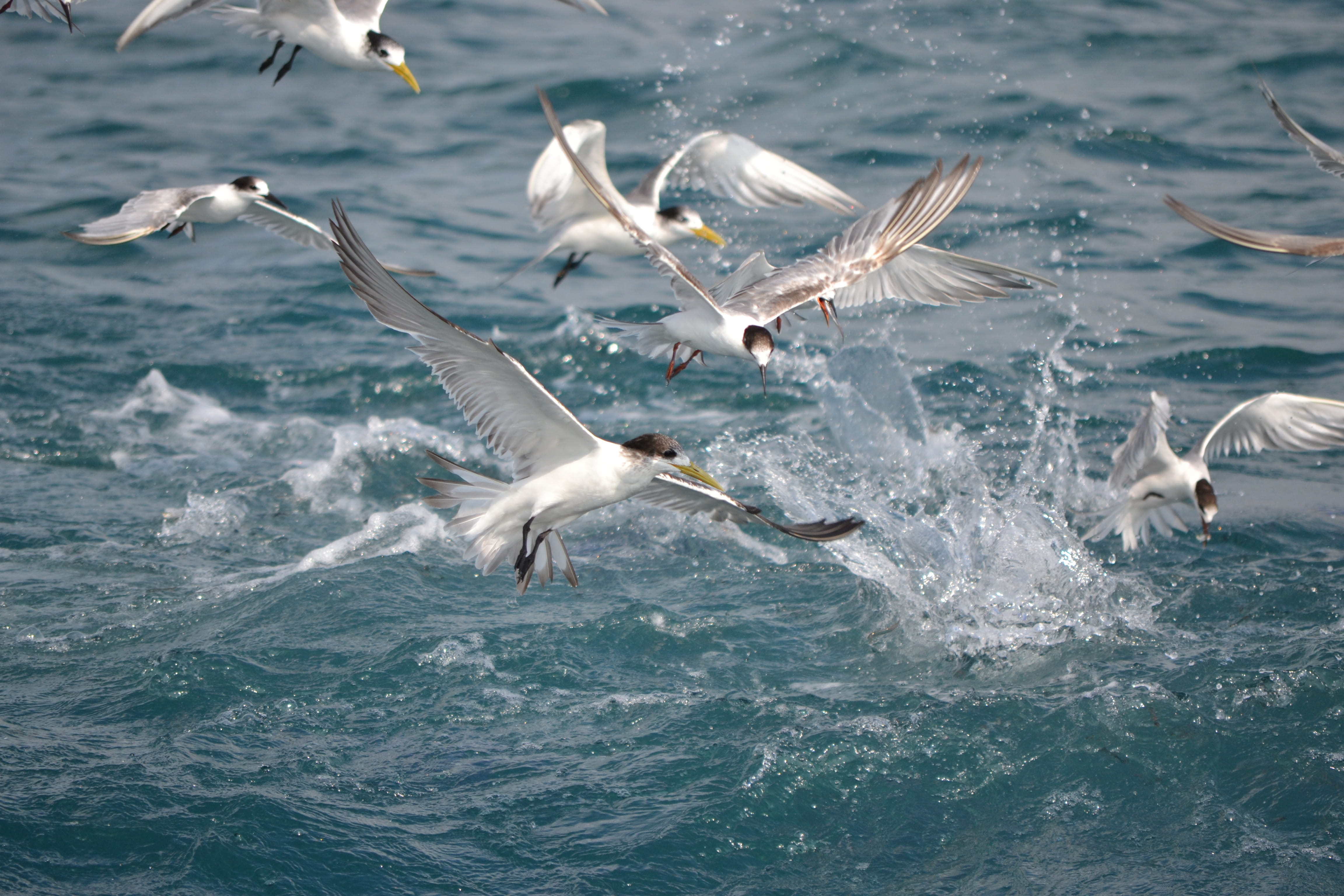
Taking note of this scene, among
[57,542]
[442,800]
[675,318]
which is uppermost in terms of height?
[675,318]

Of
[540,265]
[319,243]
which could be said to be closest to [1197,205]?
[540,265]

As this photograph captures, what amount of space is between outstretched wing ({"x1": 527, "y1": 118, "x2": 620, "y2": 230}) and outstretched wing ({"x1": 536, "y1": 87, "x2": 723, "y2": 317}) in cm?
142

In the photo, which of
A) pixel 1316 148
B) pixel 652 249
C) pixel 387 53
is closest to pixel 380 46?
pixel 387 53

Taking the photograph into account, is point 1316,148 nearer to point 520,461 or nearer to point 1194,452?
point 1194,452

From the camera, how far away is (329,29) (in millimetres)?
6781

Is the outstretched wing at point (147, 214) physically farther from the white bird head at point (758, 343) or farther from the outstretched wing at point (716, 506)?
the white bird head at point (758, 343)

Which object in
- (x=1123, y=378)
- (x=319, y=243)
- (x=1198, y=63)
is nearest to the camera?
(x=319, y=243)

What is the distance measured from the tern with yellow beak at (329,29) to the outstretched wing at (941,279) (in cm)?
312

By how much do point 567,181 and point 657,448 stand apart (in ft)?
12.1

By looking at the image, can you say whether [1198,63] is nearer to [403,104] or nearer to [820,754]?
[403,104]

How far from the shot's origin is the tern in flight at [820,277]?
5879 mm

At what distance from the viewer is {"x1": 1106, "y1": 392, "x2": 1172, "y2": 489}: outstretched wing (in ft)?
23.1

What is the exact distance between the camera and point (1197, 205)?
12.2 metres

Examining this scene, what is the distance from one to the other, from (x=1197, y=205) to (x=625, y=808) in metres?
10.0
